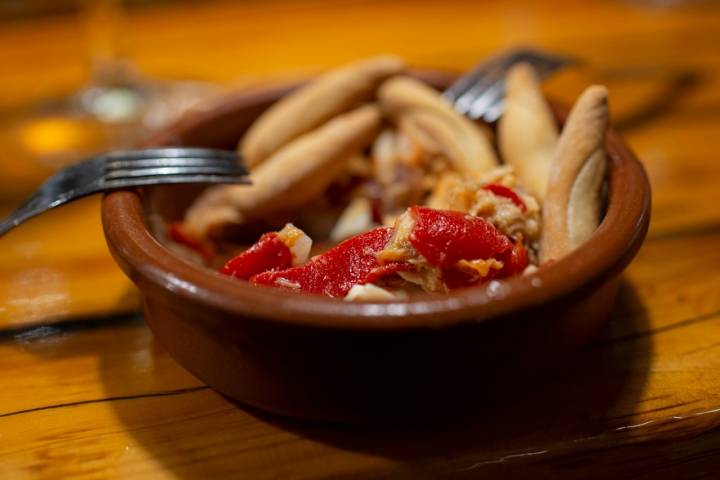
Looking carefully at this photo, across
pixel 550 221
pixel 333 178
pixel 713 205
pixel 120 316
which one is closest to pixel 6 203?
pixel 120 316

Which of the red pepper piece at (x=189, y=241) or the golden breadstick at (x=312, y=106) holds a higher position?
the golden breadstick at (x=312, y=106)

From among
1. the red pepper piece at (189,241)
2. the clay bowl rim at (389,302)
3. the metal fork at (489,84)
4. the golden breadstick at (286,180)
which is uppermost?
the metal fork at (489,84)

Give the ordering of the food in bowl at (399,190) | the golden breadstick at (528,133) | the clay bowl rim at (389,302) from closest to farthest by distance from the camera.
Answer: the clay bowl rim at (389,302), the food in bowl at (399,190), the golden breadstick at (528,133)

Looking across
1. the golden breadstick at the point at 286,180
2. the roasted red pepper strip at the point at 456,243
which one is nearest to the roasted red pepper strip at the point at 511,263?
the roasted red pepper strip at the point at 456,243

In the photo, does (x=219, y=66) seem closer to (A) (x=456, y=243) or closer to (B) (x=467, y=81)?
(B) (x=467, y=81)

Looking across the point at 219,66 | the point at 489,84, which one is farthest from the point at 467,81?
the point at 219,66

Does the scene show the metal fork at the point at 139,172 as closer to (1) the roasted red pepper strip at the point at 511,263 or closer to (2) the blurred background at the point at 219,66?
(2) the blurred background at the point at 219,66

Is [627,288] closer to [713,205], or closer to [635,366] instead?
[635,366]
